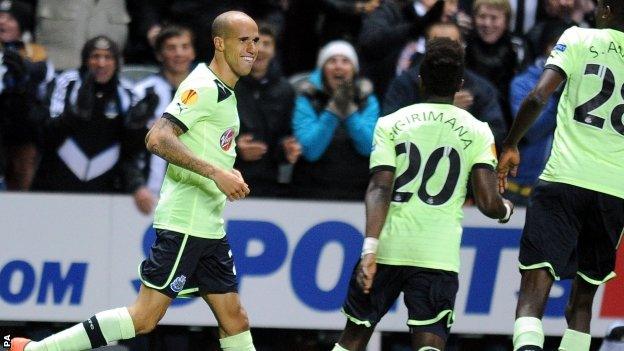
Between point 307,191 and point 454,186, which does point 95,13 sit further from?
point 454,186

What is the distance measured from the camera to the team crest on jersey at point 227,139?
7844mm

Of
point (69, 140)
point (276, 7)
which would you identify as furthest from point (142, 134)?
point (276, 7)

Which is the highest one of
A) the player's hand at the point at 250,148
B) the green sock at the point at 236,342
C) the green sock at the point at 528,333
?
the player's hand at the point at 250,148

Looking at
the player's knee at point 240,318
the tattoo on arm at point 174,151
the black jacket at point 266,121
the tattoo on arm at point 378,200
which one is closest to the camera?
the tattoo on arm at point 174,151

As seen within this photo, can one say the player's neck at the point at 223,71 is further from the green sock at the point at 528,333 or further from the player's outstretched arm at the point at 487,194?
the green sock at the point at 528,333

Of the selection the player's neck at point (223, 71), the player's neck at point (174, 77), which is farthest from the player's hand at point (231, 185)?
the player's neck at point (174, 77)

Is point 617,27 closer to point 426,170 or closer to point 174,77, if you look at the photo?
point 426,170

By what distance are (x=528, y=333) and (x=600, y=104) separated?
1312mm

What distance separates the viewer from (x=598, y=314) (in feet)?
33.5

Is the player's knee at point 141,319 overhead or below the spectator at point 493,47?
below

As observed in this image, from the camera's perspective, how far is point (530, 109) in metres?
7.88

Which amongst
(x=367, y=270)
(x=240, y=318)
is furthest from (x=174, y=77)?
(x=367, y=270)

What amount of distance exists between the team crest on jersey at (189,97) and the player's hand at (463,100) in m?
2.80

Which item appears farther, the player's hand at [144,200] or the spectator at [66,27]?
the spectator at [66,27]
